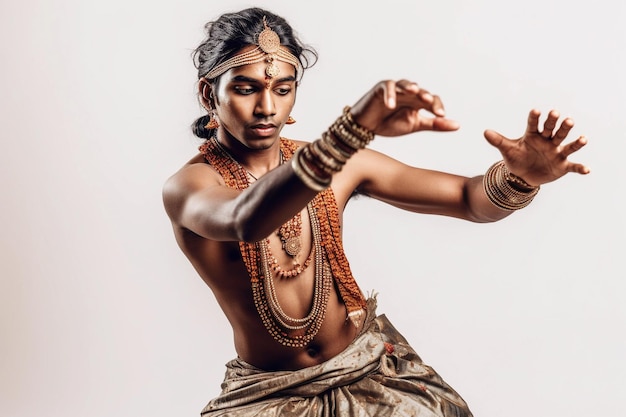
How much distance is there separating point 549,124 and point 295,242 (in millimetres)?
782

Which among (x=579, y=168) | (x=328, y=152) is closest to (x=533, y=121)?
(x=579, y=168)

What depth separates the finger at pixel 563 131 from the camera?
237cm

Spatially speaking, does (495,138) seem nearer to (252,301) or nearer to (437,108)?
(437,108)

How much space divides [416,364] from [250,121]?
2.91 ft

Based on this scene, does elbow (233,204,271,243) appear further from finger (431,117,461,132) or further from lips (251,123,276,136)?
lips (251,123,276,136)

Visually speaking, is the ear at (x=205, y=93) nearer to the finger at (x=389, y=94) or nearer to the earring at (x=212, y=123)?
the earring at (x=212, y=123)

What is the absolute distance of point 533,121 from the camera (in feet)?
7.95

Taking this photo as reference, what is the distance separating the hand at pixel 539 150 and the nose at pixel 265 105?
1.89 feet

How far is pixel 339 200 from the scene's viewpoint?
9.37ft

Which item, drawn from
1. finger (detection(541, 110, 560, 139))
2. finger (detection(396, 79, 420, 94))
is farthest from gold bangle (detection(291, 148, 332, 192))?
finger (detection(541, 110, 560, 139))

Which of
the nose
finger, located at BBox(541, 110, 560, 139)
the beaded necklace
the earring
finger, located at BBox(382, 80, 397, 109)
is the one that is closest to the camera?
finger, located at BBox(382, 80, 397, 109)

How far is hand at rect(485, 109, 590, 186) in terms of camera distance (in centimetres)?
241

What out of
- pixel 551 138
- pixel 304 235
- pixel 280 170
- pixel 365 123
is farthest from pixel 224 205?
pixel 551 138

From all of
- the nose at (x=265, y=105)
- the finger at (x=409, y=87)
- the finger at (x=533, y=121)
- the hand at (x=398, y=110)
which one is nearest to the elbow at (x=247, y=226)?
the hand at (x=398, y=110)
